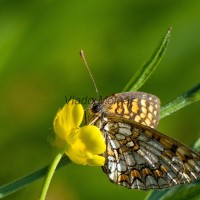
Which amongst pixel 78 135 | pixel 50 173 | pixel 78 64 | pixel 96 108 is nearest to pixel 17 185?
pixel 50 173

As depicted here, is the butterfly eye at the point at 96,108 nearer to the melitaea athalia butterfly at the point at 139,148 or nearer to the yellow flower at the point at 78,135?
the melitaea athalia butterfly at the point at 139,148

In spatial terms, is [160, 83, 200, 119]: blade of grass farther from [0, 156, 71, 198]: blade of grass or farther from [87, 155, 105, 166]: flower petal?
[0, 156, 71, 198]: blade of grass

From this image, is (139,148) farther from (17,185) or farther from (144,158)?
(17,185)

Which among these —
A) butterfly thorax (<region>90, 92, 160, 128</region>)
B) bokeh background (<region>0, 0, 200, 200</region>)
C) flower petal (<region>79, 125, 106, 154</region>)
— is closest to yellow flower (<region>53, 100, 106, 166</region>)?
flower petal (<region>79, 125, 106, 154</region>)

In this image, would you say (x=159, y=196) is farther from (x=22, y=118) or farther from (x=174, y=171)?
(x=22, y=118)

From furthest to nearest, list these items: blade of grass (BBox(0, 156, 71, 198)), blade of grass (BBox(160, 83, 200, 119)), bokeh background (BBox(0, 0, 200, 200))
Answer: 1. bokeh background (BBox(0, 0, 200, 200))
2. blade of grass (BBox(160, 83, 200, 119))
3. blade of grass (BBox(0, 156, 71, 198))

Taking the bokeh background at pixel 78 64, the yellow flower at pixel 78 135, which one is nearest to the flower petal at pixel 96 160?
the yellow flower at pixel 78 135

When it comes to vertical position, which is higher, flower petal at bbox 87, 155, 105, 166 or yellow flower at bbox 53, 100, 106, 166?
yellow flower at bbox 53, 100, 106, 166
